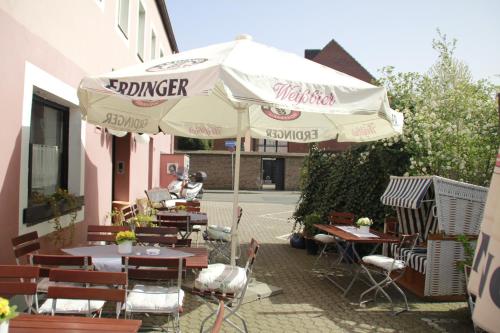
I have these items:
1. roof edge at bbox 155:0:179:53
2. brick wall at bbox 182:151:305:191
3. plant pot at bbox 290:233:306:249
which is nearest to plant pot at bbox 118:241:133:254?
plant pot at bbox 290:233:306:249

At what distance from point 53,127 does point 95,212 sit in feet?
7.78

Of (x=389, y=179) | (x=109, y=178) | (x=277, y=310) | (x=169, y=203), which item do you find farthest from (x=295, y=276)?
(x=169, y=203)

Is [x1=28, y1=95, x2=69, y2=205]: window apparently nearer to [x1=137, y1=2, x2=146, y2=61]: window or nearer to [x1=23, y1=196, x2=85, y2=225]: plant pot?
[x1=23, y1=196, x2=85, y2=225]: plant pot

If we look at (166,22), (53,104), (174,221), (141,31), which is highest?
(166,22)

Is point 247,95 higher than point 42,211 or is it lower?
higher

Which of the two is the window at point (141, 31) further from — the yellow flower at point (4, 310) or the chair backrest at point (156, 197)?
the yellow flower at point (4, 310)

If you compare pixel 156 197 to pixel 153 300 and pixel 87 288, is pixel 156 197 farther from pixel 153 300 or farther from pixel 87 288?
pixel 87 288

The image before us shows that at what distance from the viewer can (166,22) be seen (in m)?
17.6

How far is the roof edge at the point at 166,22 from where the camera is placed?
620 inches

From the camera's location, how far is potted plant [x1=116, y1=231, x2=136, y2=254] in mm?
4453

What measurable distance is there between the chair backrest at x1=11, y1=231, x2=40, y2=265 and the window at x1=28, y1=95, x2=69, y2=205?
1.02 m

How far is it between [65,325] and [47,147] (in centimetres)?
413

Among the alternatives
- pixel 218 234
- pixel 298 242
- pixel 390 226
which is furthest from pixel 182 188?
pixel 390 226

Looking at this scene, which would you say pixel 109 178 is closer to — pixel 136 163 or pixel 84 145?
pixel 84 145
